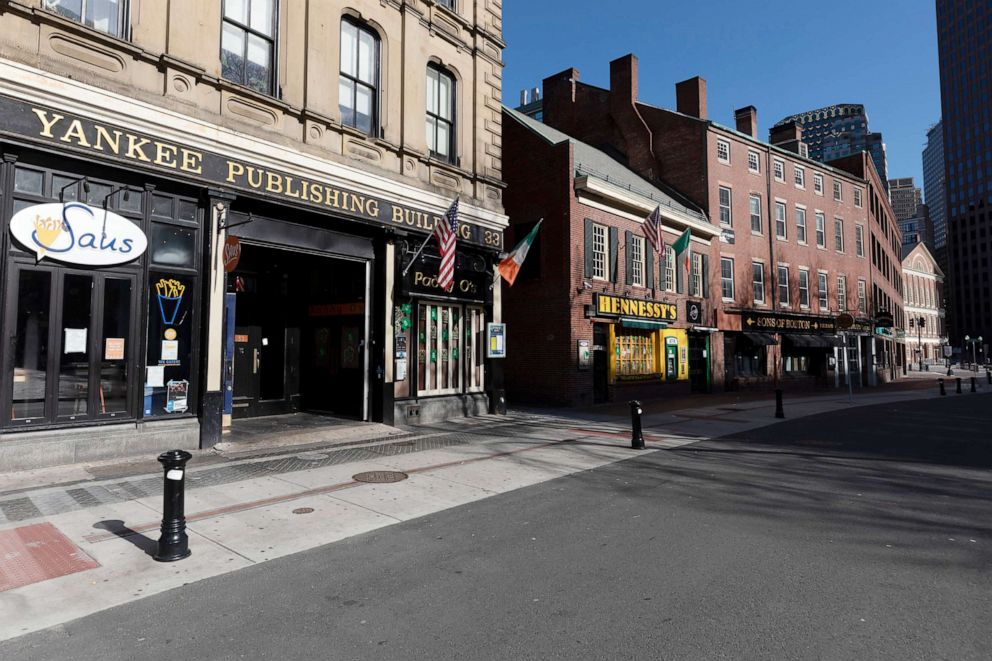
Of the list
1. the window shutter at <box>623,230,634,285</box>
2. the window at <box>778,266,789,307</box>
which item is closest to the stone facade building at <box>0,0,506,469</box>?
the window shutter at <box>623,230,634,285</box>

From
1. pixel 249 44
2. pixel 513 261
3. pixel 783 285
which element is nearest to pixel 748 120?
pixel 783 285

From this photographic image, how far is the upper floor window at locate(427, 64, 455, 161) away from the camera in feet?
49.4

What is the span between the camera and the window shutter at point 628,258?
75.9ft

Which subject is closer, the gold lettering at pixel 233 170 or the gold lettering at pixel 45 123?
the gold lettering at pixel 45 123

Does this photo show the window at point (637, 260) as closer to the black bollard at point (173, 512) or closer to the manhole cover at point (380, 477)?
the manhole cover at point (380, 477)

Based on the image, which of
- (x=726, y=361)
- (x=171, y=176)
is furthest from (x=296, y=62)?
(x=726, y=361)

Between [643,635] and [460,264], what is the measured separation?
12.4m

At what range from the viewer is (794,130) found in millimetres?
39344

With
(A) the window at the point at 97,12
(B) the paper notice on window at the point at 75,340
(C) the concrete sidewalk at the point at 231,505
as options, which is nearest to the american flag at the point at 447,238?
(C) the concrete sidewalk at the point at 231,505

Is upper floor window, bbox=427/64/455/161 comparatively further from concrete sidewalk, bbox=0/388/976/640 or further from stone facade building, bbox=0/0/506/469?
concrete sidewalk, bbox=0/388/976/640

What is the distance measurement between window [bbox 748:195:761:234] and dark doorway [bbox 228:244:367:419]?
946 inches

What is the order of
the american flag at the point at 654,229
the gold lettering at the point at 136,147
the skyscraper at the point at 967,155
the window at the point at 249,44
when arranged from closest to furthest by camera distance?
1. the gold lettering at the point at 136,147
2. the window at the point at 249,44
3. the american flag at the point at 654,229
4. the skyscraper at the point at 967,155

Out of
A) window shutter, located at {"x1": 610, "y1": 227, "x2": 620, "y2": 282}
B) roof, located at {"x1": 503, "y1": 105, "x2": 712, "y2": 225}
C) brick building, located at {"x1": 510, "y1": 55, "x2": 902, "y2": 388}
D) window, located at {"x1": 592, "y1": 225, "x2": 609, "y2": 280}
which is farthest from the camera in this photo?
brick building, located at {"x1": 510, "y1": 55, "x2": 902, "y2": 388}

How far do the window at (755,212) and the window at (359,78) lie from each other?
23.3 meters
